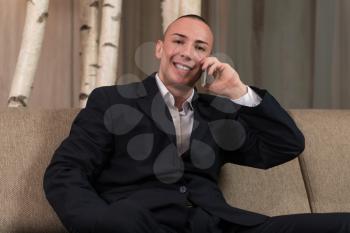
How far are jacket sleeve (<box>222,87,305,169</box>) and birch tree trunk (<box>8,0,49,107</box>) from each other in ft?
3.29

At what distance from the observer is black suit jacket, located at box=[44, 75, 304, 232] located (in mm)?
1594

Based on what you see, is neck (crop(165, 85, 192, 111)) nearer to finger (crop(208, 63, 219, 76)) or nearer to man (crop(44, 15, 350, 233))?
man (crop(44, 15, 350, 233))

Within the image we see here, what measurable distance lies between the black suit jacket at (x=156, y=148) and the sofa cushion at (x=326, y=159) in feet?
1.04

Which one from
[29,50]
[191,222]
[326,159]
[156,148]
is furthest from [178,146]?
[29,50]

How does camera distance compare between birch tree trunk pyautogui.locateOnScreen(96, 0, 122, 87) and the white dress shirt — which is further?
birch tree trunk pyautogui.locateOnScreen(96, 0, 122, 87)

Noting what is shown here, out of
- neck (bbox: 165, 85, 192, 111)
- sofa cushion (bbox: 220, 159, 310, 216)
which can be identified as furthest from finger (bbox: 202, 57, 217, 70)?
sofa cushion (bbox: 220, 159, 310, 216)

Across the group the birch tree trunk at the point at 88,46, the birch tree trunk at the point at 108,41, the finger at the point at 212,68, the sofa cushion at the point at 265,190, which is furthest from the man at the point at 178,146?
the birch tree trunk at the point at 88,46

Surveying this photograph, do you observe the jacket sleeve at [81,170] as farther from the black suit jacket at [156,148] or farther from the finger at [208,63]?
the finger at [208,63]

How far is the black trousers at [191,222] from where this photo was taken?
138 cm

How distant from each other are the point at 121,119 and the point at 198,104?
0.27 meters

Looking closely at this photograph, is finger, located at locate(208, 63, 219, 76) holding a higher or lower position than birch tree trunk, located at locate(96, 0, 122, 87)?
lower

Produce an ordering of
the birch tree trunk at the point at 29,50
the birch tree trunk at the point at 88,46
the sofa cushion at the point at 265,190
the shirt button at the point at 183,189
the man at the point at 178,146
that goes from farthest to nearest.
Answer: the birch tree trunk at the point at 88,46 → the birch tree trunk at the point at 29,50 → the sofa cushion at the point at 265,190 → the shirt button at the point at 183,189 → the man at the point at 178,146

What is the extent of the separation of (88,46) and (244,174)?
100cm

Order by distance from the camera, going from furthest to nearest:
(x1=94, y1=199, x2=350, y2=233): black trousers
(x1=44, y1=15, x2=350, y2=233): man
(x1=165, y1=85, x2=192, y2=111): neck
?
(x1=165, y1=85, x2=192, y2=111): neck < (x1=44, y1=15, x2=350, y2=233): man < (x1=94, y1=199, x2=350, y2=233): black trousers
